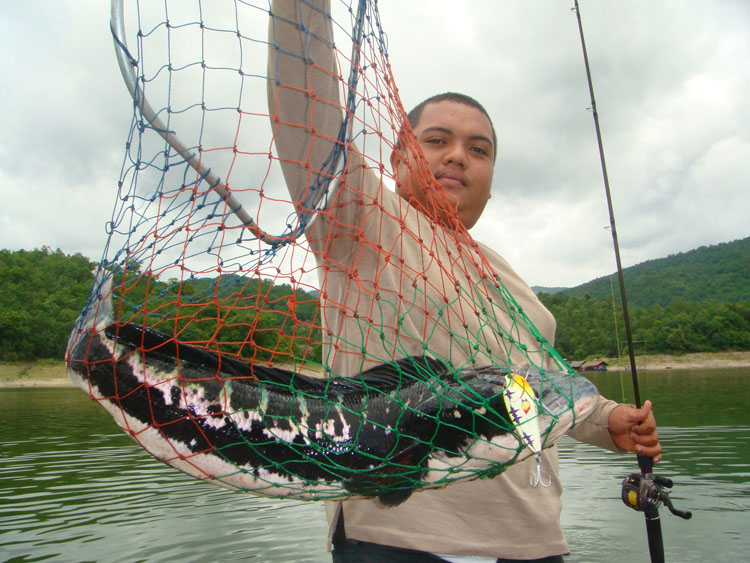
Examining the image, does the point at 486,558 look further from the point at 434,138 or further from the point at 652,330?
the point at 652,330

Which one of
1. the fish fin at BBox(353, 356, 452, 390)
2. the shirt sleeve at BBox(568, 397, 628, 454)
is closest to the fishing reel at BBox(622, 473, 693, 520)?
the shirt sleeve at BBox(568, 397, 628, 454)

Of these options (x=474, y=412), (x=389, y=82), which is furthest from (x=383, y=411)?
(x=389, y=82)

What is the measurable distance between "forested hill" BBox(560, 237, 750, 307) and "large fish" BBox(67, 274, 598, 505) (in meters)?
106

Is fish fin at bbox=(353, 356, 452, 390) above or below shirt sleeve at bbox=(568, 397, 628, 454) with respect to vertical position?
above

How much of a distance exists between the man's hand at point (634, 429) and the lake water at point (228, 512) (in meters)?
3.42

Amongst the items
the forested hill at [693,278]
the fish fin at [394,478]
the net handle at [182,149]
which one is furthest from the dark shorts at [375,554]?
A: the forested hill at [693,278]

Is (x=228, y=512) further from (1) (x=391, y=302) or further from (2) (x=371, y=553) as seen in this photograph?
(1) (x=391, y=302)

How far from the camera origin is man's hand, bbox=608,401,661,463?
2.58 meters

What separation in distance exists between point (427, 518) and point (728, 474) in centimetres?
1117

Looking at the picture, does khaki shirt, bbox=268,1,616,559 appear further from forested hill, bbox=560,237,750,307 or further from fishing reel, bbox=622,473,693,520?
forested hill, bbox=560,237,750,307

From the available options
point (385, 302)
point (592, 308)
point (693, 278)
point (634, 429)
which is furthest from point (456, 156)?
point (693, 278)

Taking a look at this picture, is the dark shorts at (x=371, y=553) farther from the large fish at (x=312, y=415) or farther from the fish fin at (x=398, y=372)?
the fish fin at (x=398, y=372)

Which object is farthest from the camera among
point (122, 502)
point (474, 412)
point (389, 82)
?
point (122, 502)

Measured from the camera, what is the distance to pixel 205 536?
302 inches
